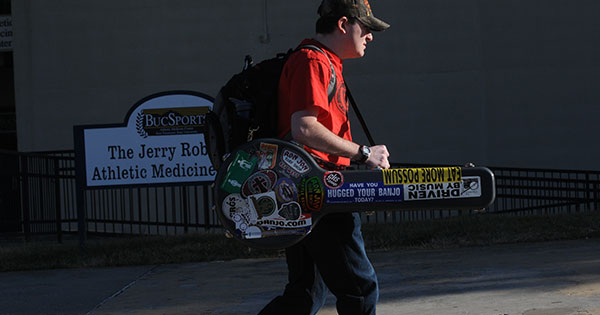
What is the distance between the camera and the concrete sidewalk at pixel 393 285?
17.7 ft

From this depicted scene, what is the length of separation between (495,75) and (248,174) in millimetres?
12298

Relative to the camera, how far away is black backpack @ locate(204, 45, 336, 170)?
3.27 metres

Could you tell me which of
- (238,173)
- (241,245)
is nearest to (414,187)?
(238,173)

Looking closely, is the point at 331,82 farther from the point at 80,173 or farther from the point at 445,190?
the point at 80,173

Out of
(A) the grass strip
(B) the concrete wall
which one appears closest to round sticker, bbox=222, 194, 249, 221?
(A) the grass strip

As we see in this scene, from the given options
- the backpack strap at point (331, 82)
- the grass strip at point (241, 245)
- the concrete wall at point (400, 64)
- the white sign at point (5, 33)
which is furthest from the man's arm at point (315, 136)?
the white sign at point (5, 33)

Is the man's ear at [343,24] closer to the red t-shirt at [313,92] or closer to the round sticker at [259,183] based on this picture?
the red t-shirt at [313,92]

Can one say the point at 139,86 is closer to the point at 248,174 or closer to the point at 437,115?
the point at 437,115

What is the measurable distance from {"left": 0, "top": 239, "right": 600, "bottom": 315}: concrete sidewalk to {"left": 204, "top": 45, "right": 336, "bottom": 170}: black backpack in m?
2.33

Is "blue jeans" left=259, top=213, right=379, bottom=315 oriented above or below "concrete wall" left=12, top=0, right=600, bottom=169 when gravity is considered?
below

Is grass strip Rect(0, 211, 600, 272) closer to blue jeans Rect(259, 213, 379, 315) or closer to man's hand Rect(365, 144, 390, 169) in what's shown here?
blue jeans Rect(259, 213, 379, 315)

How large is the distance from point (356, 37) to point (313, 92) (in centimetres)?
40

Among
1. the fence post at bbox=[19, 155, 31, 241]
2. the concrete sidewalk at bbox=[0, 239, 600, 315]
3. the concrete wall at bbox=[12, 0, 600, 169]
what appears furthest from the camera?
the concrete wall at bbox=[12, 0, 600, 169]

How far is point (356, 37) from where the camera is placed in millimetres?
3357
